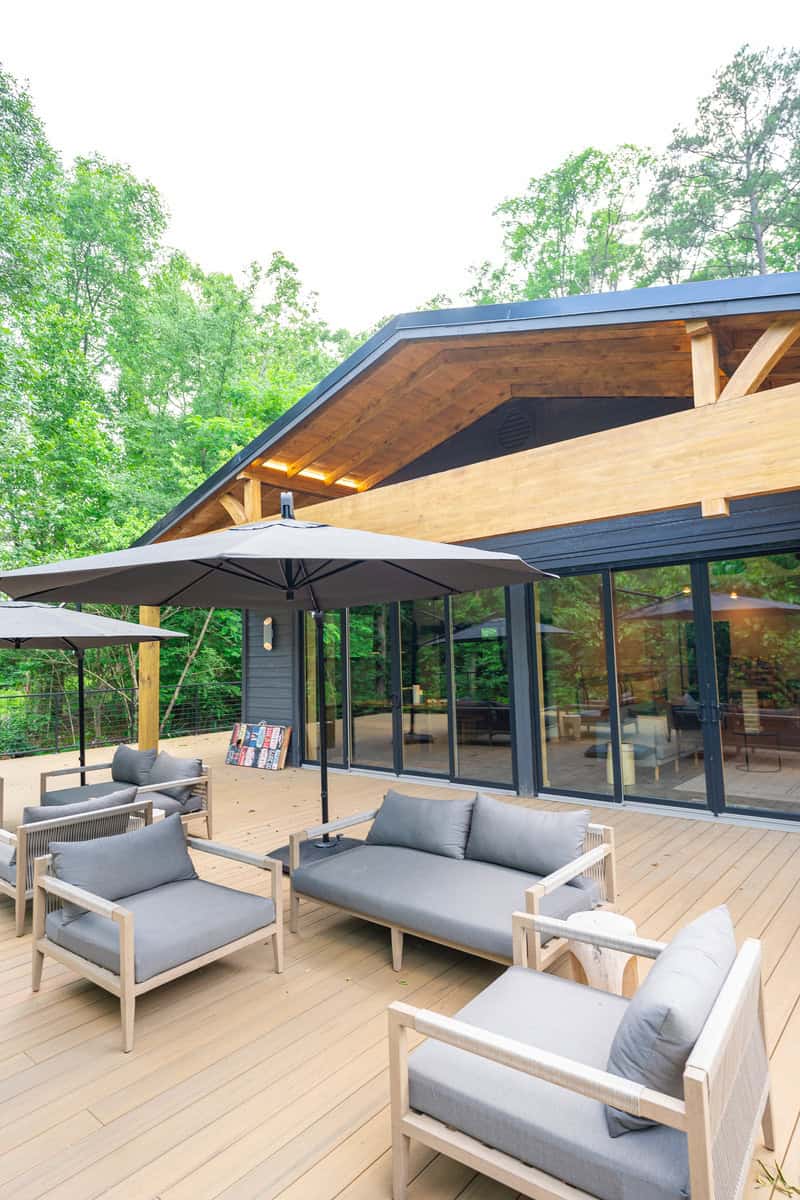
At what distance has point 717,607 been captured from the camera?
6035mm

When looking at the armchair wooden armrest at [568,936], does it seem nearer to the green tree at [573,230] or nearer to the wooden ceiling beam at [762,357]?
the wooden ceiling beam at [762,357]

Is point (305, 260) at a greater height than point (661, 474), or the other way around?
point (305, 260)

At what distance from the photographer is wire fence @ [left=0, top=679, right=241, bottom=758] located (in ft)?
42.5

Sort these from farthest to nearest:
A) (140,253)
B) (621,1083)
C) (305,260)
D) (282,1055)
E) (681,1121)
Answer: (305,260) < (140,253) < (282,1055) < (621,1083) < (681,1121)

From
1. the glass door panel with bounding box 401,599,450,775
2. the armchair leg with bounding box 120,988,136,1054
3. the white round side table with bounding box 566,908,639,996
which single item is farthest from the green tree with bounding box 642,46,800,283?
the armchair leg with bounding box 120,988,136,1054

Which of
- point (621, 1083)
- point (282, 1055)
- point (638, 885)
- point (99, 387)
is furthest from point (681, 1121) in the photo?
Result: point (99, 387)

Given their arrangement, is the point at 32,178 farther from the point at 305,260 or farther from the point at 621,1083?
the point at 621,1083

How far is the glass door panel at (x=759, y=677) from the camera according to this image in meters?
5.70

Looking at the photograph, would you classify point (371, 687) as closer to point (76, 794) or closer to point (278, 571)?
point (76, 794)

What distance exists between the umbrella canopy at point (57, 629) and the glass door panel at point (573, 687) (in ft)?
12.8

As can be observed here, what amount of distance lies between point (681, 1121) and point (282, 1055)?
5.75 ft

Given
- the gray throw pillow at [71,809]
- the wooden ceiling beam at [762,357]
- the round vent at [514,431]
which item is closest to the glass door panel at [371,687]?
the round vent at [514,431]

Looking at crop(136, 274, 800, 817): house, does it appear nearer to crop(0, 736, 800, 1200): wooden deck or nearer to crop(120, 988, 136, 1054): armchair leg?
crop(0, 736, 800, 1200): wooden deck

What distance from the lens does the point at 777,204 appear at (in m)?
16.8
